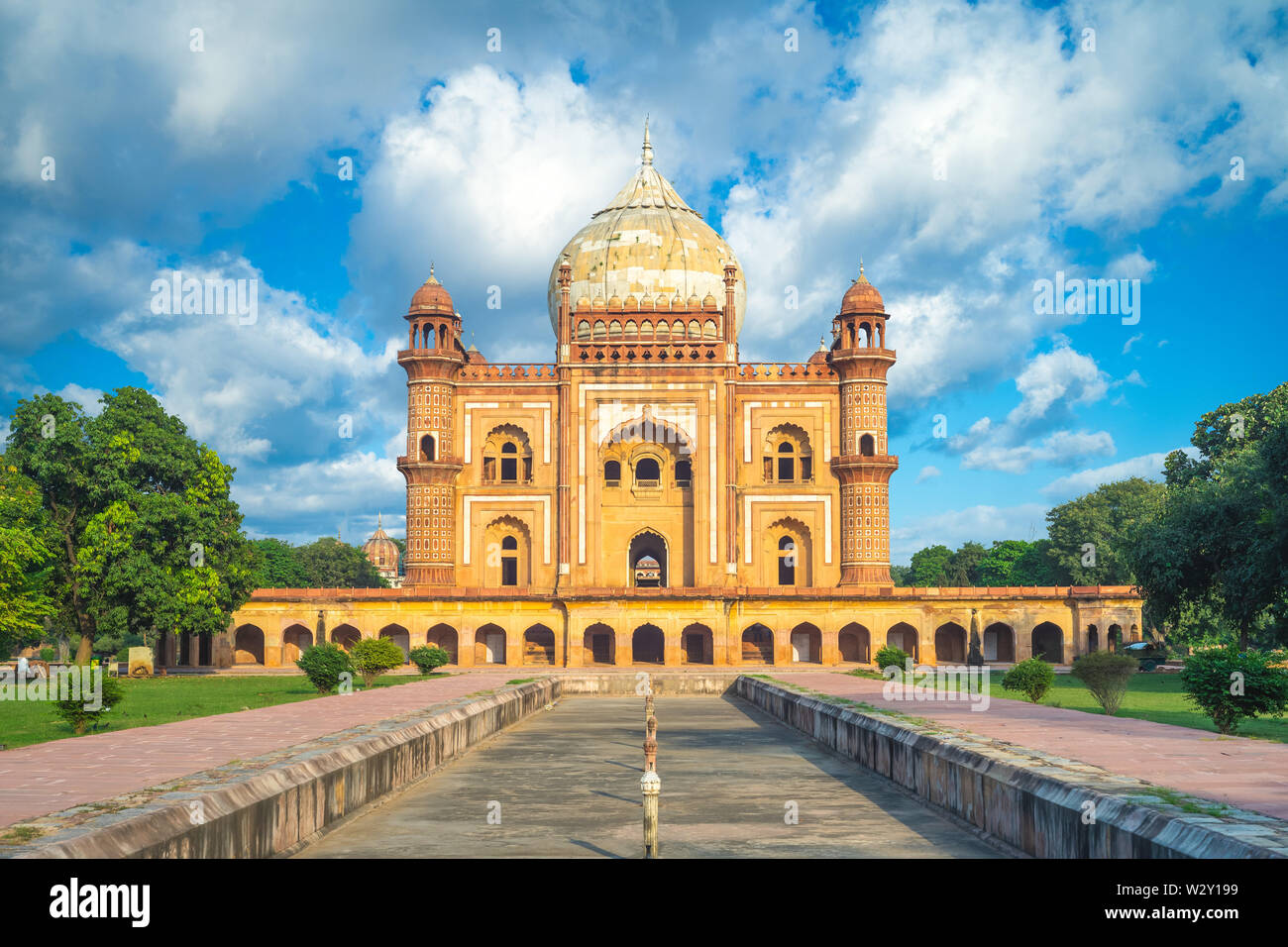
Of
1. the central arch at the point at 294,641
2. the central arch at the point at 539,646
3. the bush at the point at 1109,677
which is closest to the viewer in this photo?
the bush at the point at 1109,677

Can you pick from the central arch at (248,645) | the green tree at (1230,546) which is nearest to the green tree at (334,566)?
the central arch at (248,645)

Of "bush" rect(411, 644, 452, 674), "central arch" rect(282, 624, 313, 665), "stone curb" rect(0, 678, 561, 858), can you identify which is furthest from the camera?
"central arch" rect(282, 624, 313, 665)

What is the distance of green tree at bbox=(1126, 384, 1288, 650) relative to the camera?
2331 centimetres

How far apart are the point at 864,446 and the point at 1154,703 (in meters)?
22.4

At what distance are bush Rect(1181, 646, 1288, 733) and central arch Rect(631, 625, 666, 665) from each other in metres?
31.4

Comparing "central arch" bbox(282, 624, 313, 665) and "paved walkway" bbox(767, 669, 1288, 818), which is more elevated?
"paved walkway" bbox(767, 669, 1288, 818)

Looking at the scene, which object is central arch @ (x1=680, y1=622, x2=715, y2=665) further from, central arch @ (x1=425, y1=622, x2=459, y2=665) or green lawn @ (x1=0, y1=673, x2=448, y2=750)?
green lawn @ (x1=0, y1=673, x2=448, y2=750)

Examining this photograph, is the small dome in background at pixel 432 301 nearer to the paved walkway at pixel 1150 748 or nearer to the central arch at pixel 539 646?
the central arch at pixel 539 646

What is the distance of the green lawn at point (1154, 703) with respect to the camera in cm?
1558

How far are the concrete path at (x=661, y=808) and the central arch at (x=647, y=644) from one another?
29.8m

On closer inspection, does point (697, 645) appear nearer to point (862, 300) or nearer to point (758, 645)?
point (758, 645)

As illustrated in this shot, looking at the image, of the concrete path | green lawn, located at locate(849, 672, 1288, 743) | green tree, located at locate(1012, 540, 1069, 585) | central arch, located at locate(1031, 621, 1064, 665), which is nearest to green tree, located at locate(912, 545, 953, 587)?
green tree, located at locate(1012, 540, 1069, 585)

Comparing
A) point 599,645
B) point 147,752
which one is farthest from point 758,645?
point 147,752
